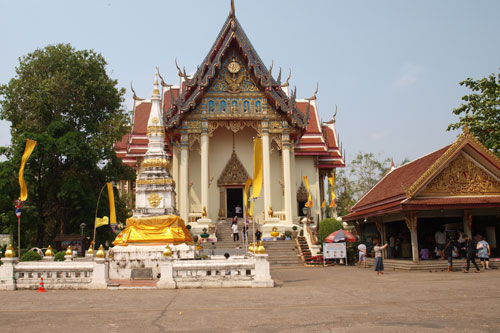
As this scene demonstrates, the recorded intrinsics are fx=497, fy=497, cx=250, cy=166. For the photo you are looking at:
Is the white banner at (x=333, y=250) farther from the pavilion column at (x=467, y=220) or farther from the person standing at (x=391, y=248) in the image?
the pavilion column at (x=467, y=220)

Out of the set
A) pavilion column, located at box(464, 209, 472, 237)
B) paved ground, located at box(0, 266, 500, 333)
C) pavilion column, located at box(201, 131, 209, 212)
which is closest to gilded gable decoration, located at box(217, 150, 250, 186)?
pavilion column, located at box(201, 131, 209, 212)

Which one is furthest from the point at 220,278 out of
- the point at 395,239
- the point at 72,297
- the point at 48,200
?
the point at 48,200

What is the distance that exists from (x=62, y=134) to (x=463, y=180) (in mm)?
17533

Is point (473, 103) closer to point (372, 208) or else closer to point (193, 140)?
point (372, 208)

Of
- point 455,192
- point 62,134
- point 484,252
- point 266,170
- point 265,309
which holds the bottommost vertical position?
point 265,309

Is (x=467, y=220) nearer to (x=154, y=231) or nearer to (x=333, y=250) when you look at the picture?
(x=333, y=250)

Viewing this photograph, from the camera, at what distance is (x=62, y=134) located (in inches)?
920

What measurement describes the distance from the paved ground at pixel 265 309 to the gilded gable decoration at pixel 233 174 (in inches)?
630

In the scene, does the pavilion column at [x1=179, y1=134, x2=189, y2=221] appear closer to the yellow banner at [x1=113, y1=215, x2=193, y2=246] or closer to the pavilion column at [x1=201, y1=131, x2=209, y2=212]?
the pavilion column at [x1=201, y1=131, x2=209, y2=212]

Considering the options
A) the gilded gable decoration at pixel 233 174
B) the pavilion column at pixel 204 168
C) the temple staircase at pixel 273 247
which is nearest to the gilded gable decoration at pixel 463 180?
the temple staircase at pixel 273 247

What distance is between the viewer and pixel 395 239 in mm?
17875

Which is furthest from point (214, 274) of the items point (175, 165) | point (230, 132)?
point (230, 132)

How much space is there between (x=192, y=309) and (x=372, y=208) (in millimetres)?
11173

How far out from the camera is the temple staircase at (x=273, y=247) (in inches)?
760
